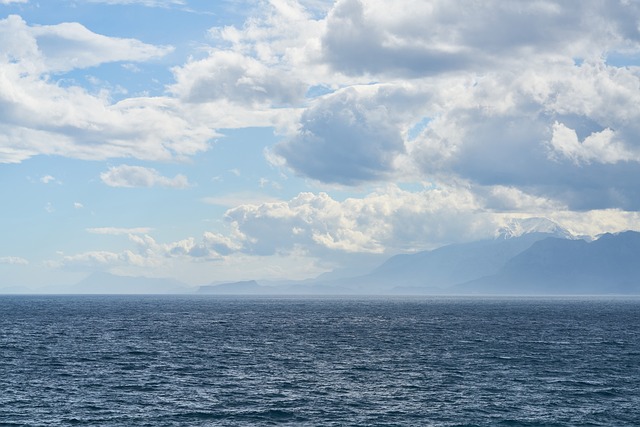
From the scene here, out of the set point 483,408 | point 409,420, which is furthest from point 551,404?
point 409,420

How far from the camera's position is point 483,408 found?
223 feet

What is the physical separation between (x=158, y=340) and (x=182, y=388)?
56473 mm

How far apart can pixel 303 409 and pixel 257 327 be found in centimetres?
10576

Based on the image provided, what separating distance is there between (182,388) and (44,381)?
58.8 ft

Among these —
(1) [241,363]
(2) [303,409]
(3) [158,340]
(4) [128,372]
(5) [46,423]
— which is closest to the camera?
(5) [46,423]

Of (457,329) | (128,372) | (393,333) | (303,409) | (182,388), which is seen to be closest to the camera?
(303,409)

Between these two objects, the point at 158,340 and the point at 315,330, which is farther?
the point at 315,330

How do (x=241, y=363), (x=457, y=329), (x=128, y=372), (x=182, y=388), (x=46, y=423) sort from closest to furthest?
(x=46, y=423)
(x=182, y=388)
(x=128, y=372)
(x=241, y=363)
(x=457, y=329)

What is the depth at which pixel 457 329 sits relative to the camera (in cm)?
16288

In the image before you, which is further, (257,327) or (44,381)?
(257,327)

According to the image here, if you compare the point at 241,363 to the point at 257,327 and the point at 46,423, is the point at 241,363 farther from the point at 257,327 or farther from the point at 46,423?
the point at 257,327

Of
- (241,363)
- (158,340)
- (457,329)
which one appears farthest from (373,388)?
(457,329)

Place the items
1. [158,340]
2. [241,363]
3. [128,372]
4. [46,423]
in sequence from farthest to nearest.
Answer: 1. [158,340]
2. [241,363]
3. [128,372]
4. [46,423]

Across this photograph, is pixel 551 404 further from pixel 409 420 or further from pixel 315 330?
pixel 315 330
